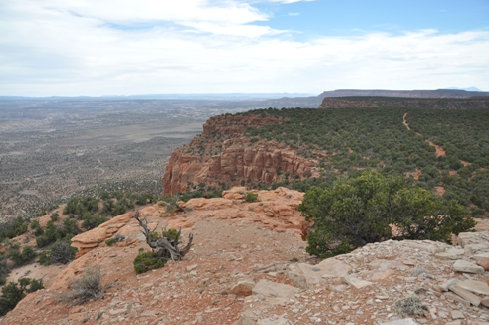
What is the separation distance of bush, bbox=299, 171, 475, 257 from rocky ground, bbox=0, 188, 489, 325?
1118 millimetres

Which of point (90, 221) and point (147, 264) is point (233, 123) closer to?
point (90, 221)

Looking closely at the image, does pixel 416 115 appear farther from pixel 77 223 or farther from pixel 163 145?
pixel 163 145

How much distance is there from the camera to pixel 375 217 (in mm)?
10828

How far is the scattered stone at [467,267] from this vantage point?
6.76 m

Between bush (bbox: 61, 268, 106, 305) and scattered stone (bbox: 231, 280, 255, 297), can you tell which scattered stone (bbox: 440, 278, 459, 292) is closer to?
scattered stone (bbox: 231, 280, 255, 297)

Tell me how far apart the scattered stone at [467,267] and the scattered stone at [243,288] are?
16.8 feet

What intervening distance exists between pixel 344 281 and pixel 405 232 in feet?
21.3

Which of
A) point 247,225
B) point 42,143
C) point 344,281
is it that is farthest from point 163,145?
point 344,281

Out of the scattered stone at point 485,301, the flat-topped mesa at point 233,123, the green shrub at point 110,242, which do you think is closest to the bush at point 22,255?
the green shrub at point 110,242

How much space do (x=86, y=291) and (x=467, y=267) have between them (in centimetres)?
1140

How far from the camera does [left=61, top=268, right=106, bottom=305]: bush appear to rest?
395 inches

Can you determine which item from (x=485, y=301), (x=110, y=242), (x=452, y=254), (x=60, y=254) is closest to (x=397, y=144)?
(x=452, y=254)

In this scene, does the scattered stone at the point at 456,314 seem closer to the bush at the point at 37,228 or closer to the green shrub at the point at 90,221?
the green shrub at the point at 90,221

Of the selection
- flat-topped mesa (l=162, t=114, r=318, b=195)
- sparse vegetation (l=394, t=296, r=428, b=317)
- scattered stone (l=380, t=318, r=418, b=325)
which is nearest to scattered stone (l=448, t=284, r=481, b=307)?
sparse vegetation (l=394, t=296, r=428, b=317)
